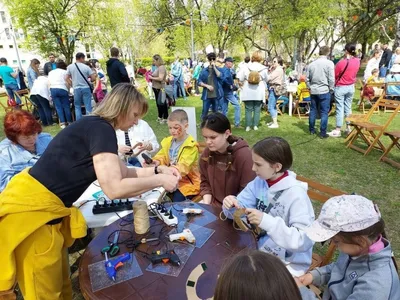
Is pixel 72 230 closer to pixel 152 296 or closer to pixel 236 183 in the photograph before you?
pixel 152 296

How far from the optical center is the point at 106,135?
5.61 ft

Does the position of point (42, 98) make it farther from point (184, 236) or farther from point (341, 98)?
point (184, 236)

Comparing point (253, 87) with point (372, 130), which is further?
point (253, 87)

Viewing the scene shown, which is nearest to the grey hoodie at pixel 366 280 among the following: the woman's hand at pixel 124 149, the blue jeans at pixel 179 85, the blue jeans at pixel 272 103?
the woman's hand at pixel 124 149

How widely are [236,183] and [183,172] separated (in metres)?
0.74

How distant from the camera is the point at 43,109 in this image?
863 centimetres

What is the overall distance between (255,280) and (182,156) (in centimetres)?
233

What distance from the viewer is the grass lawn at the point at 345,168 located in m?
3.78

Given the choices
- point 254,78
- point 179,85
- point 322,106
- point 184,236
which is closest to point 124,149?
point 184,236

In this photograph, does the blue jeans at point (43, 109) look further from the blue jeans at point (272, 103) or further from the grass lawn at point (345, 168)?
the blue jeans at point (272, 103)

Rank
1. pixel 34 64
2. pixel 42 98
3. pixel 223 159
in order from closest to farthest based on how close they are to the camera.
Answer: pixel 223 159 → pixel 42 98 → pixel 34 64

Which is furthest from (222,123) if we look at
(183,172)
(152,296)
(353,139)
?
(353,139)

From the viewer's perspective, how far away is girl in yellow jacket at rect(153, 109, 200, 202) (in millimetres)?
3160

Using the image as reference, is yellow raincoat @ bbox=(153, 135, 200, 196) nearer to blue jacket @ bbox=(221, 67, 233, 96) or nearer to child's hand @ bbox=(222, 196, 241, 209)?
child's hand @ bbox=(222, 196, 241, 209)
